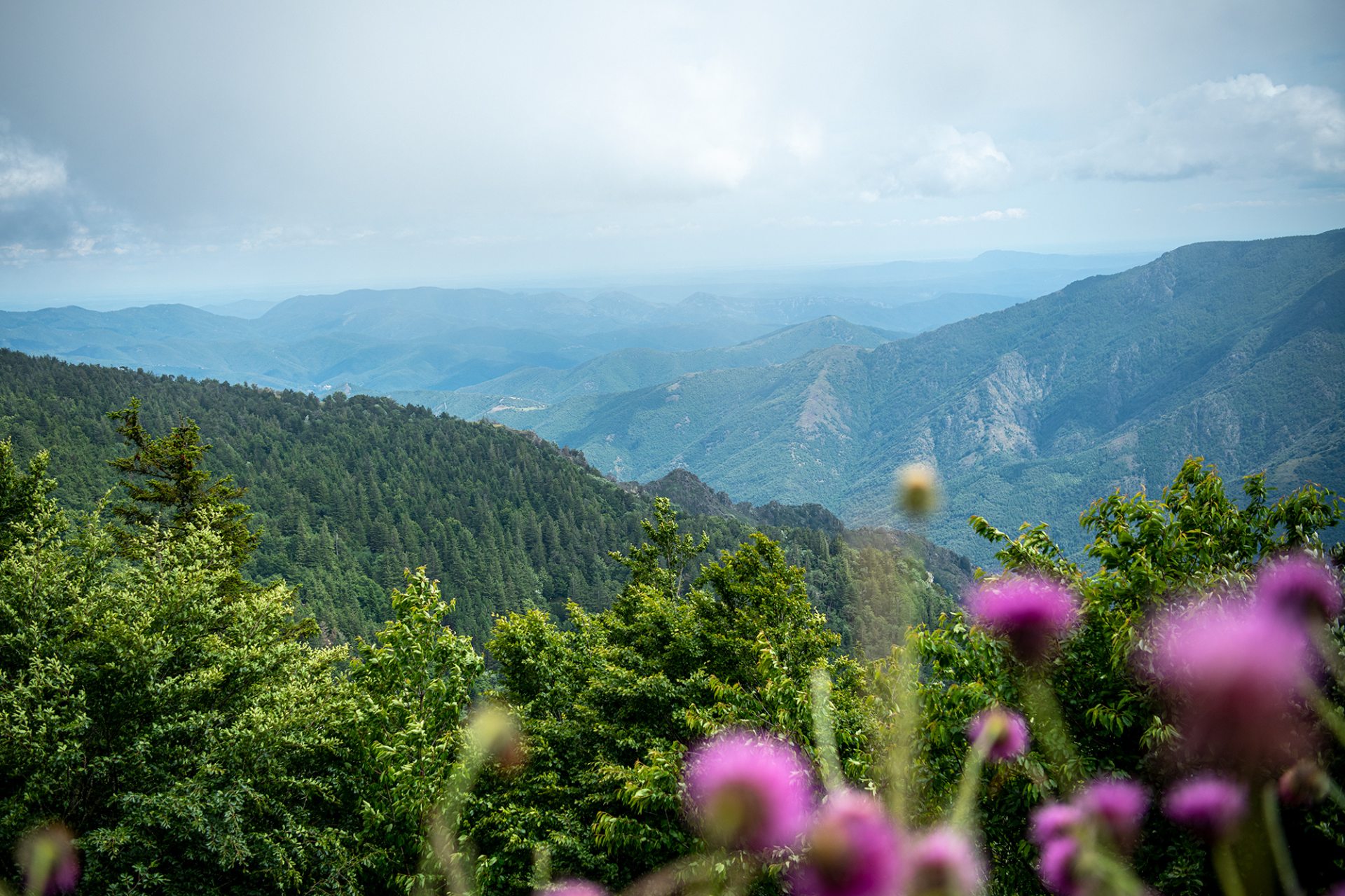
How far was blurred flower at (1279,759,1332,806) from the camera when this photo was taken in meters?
1.54

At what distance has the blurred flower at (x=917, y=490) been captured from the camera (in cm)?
327

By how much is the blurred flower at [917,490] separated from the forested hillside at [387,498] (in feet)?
212

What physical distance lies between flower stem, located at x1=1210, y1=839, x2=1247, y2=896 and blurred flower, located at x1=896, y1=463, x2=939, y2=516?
1899 mm

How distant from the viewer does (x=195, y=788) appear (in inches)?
367

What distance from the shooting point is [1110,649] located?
8.02 metres

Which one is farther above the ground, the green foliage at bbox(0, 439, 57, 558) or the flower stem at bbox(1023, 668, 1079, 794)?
the green foliage at bbox(0, 439, 57, 558)

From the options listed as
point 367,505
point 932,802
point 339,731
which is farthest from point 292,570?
point 932,802

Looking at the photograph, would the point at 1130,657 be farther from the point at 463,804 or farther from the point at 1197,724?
the point at 463,804

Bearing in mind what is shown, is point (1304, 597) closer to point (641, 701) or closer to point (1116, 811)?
point (1116, 811)

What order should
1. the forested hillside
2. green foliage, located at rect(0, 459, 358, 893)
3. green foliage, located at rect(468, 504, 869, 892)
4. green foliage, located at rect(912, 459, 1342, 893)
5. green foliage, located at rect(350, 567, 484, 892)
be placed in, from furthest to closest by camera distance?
the forested hillside
green foliage, located at rect(350, 567, 484, 892)
green foliage, located at rect(468, 504, 869, 892)
green foliage, located at rect(0, 459, 358, 893)
green foliage, located at rect(912, 459, 1342, 893)

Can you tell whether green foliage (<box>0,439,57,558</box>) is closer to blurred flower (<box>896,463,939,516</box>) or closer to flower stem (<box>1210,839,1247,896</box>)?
blurred flower (<box>896,463,939,516</box>)

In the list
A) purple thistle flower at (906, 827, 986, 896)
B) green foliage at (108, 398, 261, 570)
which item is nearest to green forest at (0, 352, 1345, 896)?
purple thistle flower at (906, 827, 986, 896)

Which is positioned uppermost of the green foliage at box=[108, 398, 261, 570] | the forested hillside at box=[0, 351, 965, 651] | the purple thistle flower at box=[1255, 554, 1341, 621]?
the purple thistle flower at box=[1255, 554, 1341, 621]

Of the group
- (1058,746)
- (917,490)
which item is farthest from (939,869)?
(1058,746)
